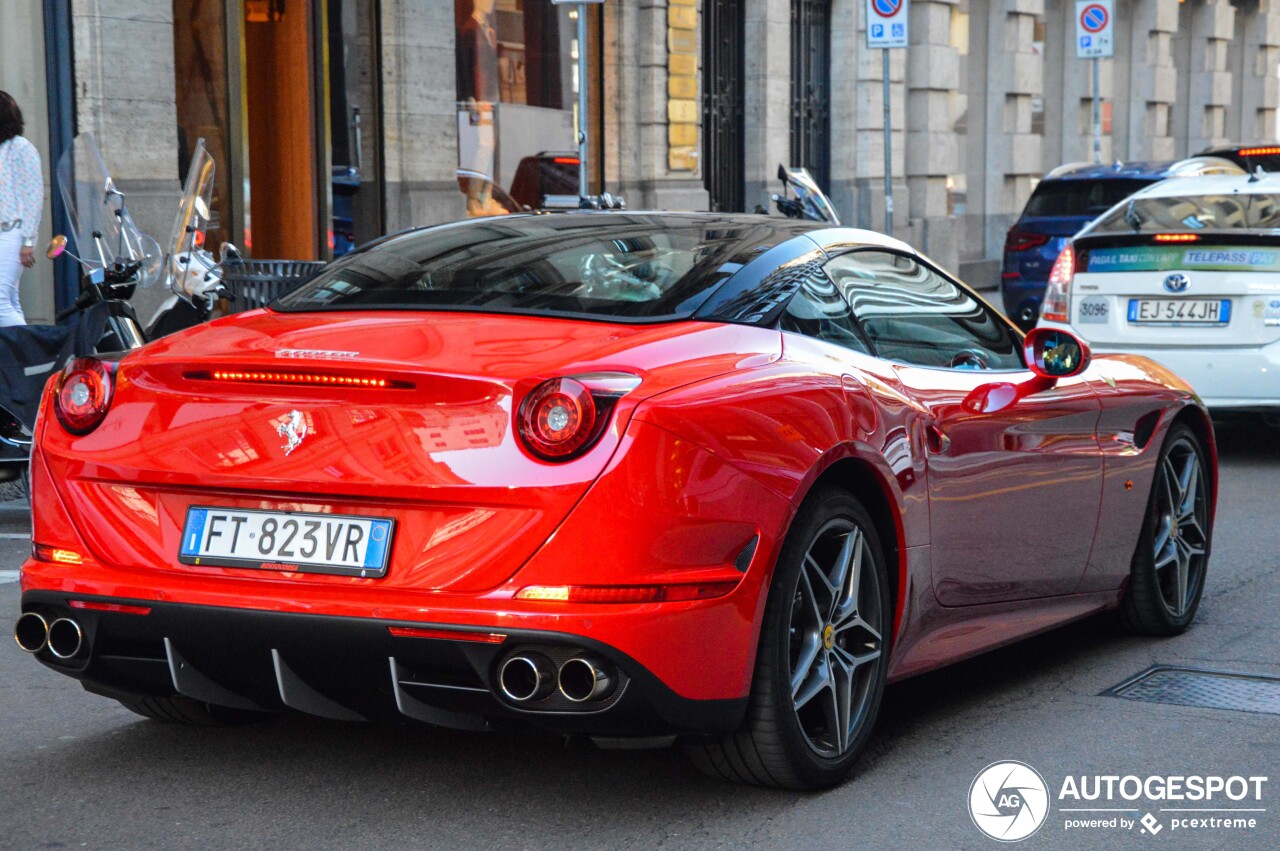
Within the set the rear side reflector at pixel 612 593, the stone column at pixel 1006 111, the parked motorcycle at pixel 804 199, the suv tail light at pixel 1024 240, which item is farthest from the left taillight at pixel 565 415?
the stone column at pixel 1006 111

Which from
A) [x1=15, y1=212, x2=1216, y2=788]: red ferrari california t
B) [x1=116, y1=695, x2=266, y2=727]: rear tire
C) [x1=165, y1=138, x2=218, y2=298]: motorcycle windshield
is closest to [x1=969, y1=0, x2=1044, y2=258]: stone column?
[x1=165, y1=138, x2=218, y2=298]: motorcycle windshield

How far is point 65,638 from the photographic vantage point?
4148 millimetres

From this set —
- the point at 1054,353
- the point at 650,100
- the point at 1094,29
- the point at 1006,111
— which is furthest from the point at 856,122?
the point at 1054,353

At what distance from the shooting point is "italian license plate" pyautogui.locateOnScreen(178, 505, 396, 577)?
3.88 m

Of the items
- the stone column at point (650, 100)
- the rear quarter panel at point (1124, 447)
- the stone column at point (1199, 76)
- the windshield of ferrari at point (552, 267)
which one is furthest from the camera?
the stone column at point (1199, 76)

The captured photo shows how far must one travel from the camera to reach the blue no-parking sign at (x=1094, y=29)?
77.2 feet

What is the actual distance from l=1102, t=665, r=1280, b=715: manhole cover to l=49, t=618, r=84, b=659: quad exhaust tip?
114 inches

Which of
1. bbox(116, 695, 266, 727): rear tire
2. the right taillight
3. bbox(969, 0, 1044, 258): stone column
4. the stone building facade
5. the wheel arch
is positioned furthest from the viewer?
bbox(969, 0, 1044, 258): stone column

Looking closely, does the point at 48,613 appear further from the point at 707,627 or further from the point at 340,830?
the point at 707,627

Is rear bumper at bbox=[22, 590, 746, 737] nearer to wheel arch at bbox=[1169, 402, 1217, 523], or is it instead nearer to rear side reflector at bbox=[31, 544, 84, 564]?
rear side reflector at bbox=[31, 544, 84, 564]

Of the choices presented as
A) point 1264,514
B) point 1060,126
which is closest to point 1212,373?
point 1264,514

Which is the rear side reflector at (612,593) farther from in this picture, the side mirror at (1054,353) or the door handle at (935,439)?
the side mirror at (1054,353)

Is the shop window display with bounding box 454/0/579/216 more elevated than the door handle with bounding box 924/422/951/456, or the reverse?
the shop window display with bounding box 454/0/579/216

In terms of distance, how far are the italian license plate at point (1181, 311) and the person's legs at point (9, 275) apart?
20.0ft
